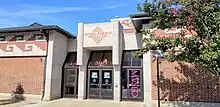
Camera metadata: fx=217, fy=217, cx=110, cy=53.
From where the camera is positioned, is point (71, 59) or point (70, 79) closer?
point (70, 79)

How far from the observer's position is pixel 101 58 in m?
15.9

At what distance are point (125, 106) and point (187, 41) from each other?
20.0 ft

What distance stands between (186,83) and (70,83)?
8229 mm

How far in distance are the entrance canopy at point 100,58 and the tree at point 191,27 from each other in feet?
23.4

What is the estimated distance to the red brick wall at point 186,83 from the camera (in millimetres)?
11336

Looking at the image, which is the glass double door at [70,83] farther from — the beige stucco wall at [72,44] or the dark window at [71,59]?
the beige stucco wall at [72,44]

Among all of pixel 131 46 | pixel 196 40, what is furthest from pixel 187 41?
pixel 131 46

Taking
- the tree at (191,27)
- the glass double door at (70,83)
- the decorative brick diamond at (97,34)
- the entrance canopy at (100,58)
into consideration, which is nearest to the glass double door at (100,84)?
the entrance canopy at (100,58)

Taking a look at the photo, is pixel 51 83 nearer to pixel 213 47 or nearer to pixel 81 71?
pixel 81 71

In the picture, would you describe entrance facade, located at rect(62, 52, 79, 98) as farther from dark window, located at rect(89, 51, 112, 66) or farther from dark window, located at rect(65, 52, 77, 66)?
dark window, located at rect(89, 51, 112, 66)

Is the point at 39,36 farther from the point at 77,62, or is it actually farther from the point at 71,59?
the point at 77,62

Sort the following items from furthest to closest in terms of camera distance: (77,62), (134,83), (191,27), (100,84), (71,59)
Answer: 1. (71,59)
2. (100,84)
3. (77,62)
4. (134,83)
5. (191,27)

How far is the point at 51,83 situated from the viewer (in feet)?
48.2

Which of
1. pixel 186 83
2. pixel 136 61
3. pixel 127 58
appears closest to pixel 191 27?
pixel 186 83
